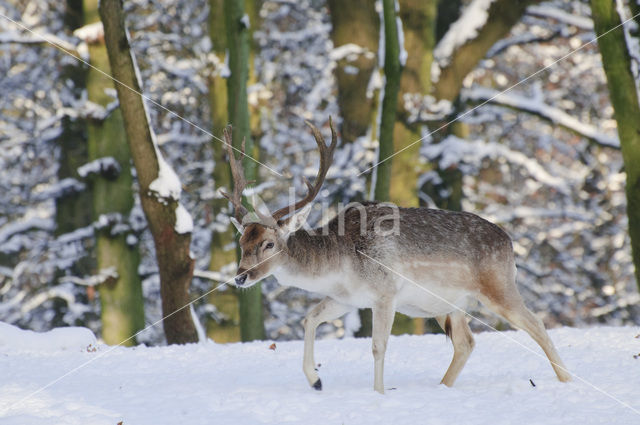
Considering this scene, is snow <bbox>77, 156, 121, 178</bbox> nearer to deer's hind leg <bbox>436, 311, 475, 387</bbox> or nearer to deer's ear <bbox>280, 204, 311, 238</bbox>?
deer's ear <bbox>280, 204, 311, 238</bbox>

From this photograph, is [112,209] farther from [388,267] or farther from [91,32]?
[388,267]

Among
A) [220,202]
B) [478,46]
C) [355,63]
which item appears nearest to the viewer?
[478,46]

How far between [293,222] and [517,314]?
1.88 m

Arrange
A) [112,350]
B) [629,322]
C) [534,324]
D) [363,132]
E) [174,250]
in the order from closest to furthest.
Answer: [534,324] → [112,350] → [174,250] → [363,132] → [629,322]

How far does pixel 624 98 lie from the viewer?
9.35 meters

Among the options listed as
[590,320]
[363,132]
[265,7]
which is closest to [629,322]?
[590,320]

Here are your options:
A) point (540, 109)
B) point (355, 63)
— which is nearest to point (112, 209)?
point (355, 63)

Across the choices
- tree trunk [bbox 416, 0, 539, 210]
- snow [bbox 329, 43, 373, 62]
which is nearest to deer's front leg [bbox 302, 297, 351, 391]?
tree trunk [bbox 416, 0, 539, 210]

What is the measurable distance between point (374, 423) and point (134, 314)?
281 inches

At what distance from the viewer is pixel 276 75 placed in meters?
14.9

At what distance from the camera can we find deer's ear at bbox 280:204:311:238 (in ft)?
21.4

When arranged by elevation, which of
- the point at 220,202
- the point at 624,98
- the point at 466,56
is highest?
the point at 466,56

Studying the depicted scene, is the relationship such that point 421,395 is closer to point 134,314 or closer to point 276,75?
point 134,314

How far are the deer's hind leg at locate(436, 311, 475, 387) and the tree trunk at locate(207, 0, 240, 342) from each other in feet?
23.1
